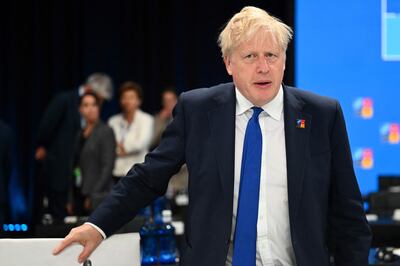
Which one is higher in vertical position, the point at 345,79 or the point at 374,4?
the point at 374,4

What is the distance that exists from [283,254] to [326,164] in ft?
1.01

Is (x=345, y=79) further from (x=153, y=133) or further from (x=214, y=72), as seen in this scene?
(x=214, y=72)

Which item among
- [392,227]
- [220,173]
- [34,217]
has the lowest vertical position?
[34,217]

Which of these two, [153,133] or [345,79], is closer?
[345,79]

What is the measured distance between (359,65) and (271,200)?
507 centimetres

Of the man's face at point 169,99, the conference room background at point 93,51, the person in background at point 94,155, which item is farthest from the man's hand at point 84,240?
the conference room background at point 93,51

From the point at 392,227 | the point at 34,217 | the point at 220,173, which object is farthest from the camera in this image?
the point at 34,217

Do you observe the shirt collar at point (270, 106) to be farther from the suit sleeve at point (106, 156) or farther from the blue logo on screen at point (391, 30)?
the blue logo on screen at point (391, 30)

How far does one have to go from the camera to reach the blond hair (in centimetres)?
247

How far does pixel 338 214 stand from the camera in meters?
→ 2.59

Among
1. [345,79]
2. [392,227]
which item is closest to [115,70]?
[345,79]

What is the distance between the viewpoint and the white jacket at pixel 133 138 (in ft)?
27.1

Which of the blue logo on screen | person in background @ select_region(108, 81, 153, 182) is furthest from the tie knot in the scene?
person in background @ select_region(108, 81, 153, 182)

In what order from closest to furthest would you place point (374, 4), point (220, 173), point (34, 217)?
1. point (220, 173)
2. point (374, 4)
3. point (34, 217)
